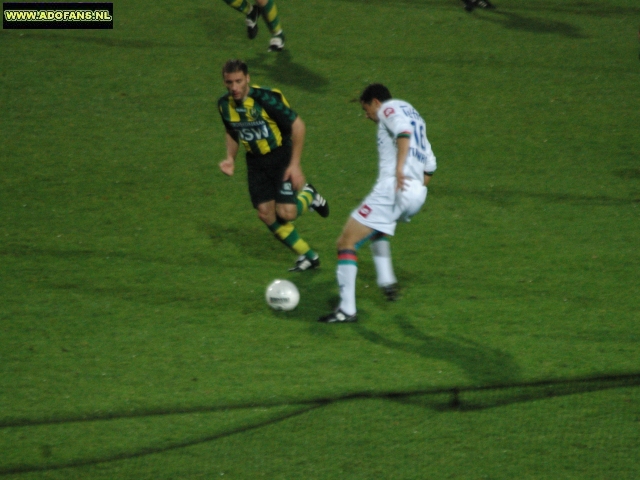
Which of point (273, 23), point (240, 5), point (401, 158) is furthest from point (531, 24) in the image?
point (401, 158)

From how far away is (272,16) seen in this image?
35.7 feet

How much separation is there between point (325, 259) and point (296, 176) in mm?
1164

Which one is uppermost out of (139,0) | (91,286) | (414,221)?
(139,0)

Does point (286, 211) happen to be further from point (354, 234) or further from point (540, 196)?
point (540, 196)

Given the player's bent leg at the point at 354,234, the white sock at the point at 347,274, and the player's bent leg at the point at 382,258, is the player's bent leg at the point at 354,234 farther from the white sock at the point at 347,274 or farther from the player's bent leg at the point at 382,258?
the player's bent leg at the point at 382,258

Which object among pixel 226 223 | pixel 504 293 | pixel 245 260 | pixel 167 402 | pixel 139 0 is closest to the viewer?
pixel 167 402

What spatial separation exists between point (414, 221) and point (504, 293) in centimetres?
165

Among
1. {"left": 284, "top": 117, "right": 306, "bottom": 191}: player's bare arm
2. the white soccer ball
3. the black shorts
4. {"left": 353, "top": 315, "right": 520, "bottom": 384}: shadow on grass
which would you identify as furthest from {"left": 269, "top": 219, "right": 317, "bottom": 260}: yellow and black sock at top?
{"left": 353, "top": 315, "right": 520, "bottom": 384}: shadow on grass

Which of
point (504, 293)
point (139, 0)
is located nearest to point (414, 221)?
point (504, 293)

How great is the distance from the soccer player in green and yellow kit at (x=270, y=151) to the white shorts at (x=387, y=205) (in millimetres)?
694

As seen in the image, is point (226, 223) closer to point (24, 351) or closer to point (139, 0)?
point (24, 351)

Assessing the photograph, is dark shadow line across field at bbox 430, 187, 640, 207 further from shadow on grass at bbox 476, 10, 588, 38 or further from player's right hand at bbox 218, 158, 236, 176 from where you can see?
shadow on grass at bbox 476, 10, 588, 38

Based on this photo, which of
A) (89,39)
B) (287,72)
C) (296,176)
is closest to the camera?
(296,176)

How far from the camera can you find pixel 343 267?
5.66 m
